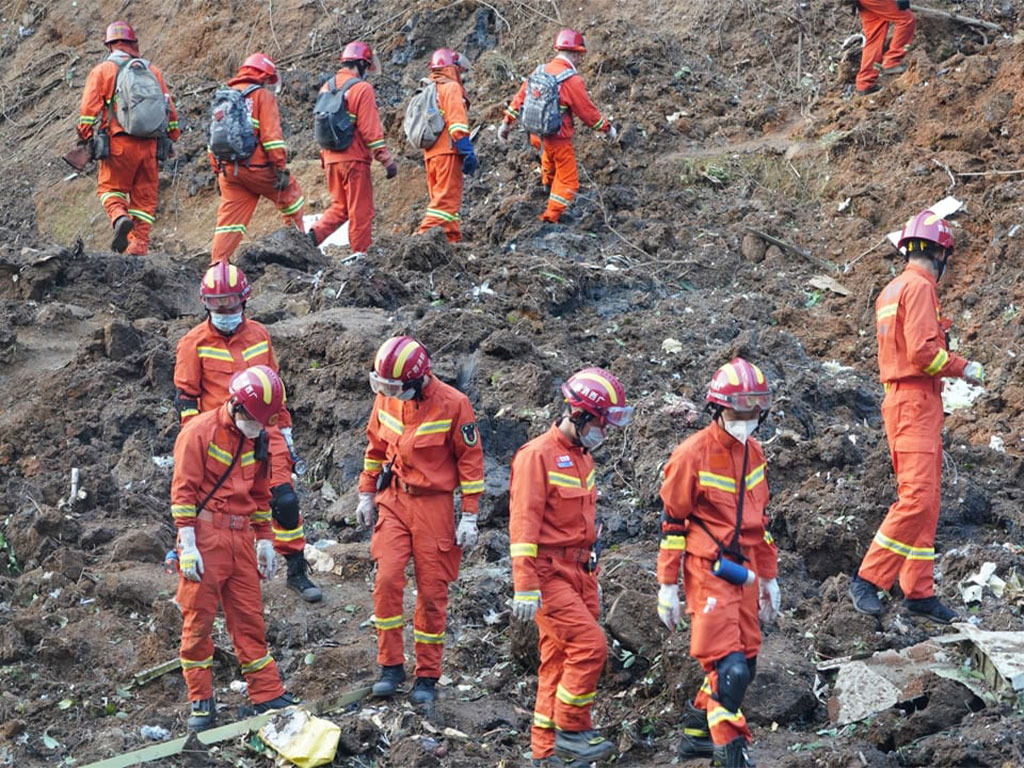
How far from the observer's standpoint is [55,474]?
1149cm

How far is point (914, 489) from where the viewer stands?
840cm

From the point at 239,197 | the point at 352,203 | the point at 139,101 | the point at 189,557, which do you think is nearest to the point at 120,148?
the point at 139,101

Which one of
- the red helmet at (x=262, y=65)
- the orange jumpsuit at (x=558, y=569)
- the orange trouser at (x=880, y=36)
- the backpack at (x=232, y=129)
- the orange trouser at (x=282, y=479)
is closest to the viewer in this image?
the orange jumpsuit at (x=558, y=569)

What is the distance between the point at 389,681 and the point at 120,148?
7716mm

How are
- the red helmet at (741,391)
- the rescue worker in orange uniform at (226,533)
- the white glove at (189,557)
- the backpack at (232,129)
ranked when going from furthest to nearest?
1. the backpack at (232,129)
2. the rescue worker in orange uniform at (226,533)
3. the white glove at (189,557)
4. the red helmet at (741,391)

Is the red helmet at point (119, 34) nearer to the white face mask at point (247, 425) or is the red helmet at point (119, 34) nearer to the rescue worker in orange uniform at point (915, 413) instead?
the white face mask at point (247, 425)

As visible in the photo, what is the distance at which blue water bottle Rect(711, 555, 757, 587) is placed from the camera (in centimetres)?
694

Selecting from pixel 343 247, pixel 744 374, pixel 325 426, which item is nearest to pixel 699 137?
pixel 343 247

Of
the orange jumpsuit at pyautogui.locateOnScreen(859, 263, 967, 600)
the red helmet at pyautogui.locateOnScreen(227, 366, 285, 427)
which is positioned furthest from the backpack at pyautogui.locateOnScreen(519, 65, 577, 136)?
the red helmet at pyautogui.locateOnScreen(227, 366, 285, 427)

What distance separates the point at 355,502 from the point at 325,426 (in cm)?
115

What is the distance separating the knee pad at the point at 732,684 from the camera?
6.82 metres

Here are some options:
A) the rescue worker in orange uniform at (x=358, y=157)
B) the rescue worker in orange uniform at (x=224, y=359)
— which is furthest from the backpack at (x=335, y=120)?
the rescue worker in orange uniform at (x=224, y=359)

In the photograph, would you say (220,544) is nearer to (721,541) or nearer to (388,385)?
(388,385)

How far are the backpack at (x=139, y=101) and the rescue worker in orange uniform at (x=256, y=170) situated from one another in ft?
2.77
